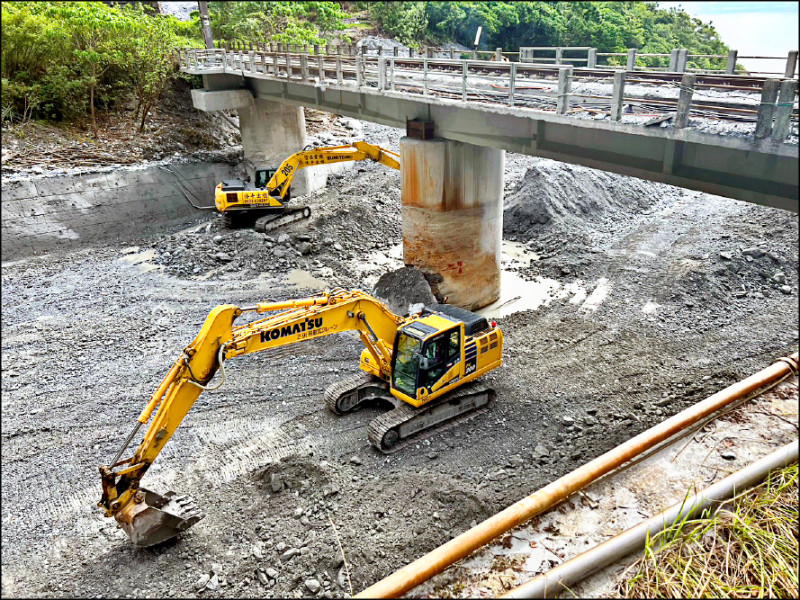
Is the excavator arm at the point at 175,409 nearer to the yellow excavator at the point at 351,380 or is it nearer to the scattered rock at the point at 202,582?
the yellow excavator at the point at 351,380

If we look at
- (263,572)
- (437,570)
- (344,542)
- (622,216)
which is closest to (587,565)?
(437,570)

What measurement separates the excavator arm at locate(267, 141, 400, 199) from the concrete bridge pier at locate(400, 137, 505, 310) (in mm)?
5467

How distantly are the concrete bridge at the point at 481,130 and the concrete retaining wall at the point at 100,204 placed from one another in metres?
3.68

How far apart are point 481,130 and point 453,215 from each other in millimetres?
2784

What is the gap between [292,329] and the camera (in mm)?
10305

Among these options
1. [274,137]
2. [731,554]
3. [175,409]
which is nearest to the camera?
[731,554]

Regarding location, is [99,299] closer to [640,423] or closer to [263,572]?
[263,572]

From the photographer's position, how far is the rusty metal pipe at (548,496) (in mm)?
7125

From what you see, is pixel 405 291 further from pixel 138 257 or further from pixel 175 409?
pixel 138 257

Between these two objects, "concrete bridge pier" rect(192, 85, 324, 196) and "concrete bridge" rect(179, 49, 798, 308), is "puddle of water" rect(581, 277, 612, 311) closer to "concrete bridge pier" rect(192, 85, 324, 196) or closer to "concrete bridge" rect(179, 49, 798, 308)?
"concrete bridge" rect(179, 49, 798, 308)

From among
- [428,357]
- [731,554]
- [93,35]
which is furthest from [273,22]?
[731,554]

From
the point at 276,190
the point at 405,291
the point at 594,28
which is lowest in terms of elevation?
the point at 405,291

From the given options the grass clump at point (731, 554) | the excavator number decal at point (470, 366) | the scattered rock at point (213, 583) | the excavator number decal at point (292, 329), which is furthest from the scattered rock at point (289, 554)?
the excavator number decal at point (470, 366)

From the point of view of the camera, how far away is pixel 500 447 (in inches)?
463
